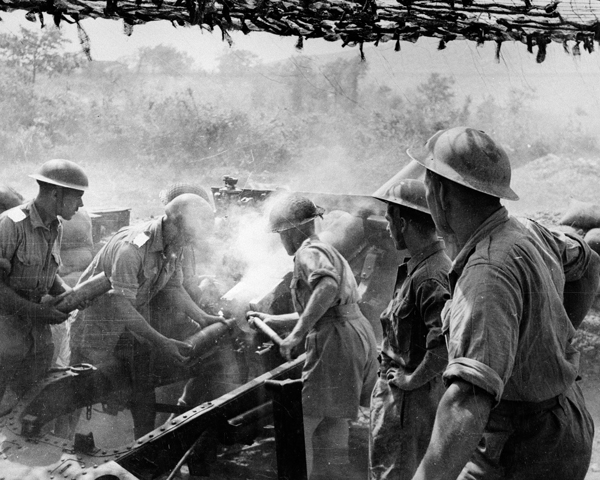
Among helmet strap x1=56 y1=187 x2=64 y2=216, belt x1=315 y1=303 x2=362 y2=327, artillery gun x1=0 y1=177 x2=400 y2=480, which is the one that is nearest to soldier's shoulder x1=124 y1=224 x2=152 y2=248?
helmet strap x1=56 y1=187 x2=64 y2=216

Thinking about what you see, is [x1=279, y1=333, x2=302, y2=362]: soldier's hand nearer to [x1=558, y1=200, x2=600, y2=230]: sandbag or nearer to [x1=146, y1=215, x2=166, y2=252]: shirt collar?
[x1=146, y1=215, x2=166, y2=252]: shirt collar

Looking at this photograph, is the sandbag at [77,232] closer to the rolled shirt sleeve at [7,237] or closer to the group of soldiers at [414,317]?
the group of soldiers at [414,317]

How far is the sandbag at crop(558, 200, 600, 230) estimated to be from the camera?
7277 millimetres

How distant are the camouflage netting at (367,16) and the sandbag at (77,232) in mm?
4307

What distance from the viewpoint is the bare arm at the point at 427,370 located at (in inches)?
128

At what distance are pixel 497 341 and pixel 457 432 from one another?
304mm

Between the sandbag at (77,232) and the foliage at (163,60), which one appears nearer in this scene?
the sandbag at (77,232)

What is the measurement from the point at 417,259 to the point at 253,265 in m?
3.78

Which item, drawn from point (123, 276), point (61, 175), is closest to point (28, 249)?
point (61, 175)

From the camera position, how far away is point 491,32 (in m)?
3.52

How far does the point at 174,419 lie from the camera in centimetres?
384

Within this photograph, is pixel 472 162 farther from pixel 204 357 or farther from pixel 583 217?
pixel 583 217

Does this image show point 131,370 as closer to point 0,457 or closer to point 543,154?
point 0,457

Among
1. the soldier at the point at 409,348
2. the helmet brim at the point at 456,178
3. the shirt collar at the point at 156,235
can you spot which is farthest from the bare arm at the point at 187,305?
the helmet brim at the point at 456,178
